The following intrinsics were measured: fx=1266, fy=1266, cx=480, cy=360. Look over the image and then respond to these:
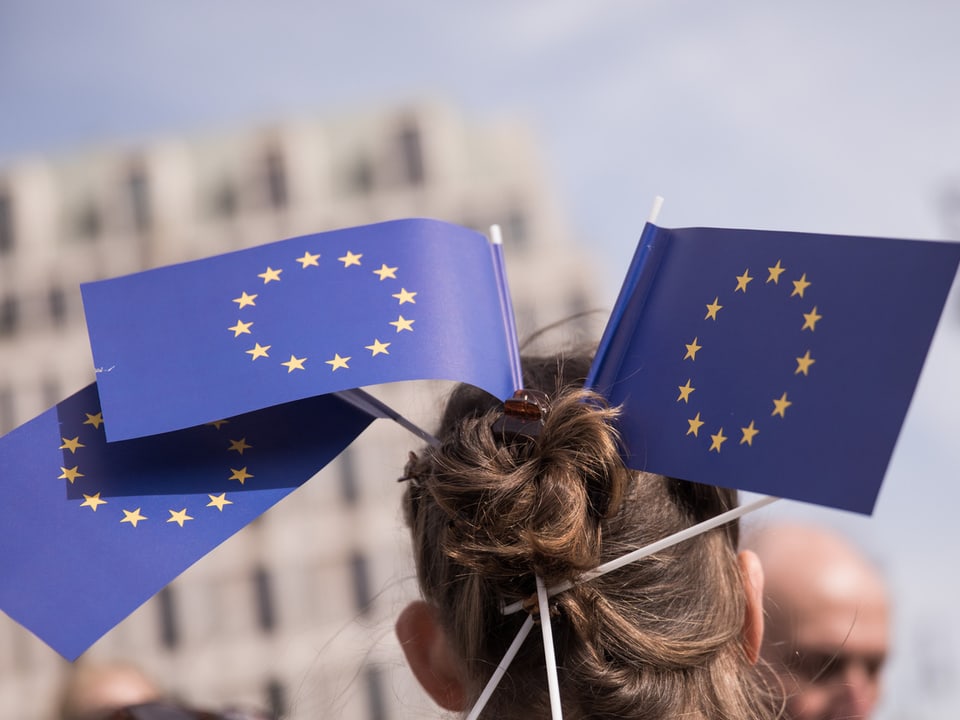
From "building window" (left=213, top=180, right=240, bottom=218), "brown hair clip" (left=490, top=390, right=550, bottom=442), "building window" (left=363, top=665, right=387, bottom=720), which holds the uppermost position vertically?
"brown hair clip" (left=490, top=390, right=550, bottom=442)

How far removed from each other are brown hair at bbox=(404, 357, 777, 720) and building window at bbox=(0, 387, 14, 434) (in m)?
28.7

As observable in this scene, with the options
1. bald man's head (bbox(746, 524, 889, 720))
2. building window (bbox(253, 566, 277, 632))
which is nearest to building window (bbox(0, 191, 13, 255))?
building window (bbox(253, 566, 277, 632))

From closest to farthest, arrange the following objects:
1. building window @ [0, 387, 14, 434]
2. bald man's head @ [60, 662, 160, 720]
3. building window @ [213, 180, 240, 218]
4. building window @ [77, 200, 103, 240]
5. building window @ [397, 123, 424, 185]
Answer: bald man's head @ [60, 662, 160, 720], building window @ [0, 387, 14, 434], building window @ [397, 123, 424, 185], building window @ [213, 180, 240, 218], building window @ [77, 200, 103, 240]

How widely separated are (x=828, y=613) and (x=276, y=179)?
29.3 m

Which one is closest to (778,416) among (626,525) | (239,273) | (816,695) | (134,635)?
(626,525)

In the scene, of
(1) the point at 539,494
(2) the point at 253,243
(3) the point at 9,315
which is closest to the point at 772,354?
(1) the point at 539,494

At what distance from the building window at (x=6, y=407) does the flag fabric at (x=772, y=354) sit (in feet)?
94.6

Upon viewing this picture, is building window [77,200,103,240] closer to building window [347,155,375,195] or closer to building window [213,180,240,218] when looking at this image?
building window [213,180,240,218]

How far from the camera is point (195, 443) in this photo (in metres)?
1.19

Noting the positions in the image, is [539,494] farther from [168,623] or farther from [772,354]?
[168,623]

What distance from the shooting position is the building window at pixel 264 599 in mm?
26891

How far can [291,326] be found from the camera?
115 centimetres

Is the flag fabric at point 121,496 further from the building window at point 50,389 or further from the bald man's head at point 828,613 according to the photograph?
the building window at point 50,389

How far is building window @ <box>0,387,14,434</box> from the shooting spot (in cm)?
2822
